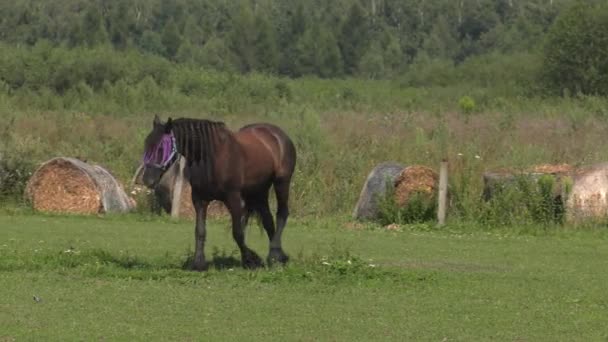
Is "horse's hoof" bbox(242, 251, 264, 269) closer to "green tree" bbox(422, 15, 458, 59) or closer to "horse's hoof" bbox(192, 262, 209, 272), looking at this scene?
"horse's hoof" bbox(192, 262, 209, 272)

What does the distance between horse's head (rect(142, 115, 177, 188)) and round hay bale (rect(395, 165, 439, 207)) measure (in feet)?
29.9

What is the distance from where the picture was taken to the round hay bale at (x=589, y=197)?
69.9 ft

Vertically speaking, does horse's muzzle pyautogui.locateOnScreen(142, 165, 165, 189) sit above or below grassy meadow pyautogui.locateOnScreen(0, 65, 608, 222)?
above

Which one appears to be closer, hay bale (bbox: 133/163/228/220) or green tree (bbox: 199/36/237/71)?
hay bale (bbox: 133/163/228/220)

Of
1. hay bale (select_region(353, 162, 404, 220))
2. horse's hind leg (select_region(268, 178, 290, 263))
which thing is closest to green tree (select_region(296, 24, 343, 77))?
hay bale (select_region(353, 162, 404, 220))

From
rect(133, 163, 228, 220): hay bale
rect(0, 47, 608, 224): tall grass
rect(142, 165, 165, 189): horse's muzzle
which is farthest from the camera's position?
rect(0, 47, 608, 224): tall grass

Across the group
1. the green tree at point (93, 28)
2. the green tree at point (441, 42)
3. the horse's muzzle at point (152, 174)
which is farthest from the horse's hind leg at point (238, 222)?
the green tree at point (441, 42)

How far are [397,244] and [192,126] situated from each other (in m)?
5.63

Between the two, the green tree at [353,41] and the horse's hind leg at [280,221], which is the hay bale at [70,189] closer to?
the horse's hind leg at [280,221]

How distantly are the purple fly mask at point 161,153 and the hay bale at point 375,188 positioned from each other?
9165 mm

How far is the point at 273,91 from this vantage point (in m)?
51.7

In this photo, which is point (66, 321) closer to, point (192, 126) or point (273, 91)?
point (192, 126)

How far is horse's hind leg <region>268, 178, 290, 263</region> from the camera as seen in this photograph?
50.4 feet

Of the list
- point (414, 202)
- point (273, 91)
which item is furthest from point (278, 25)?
point (414, 202)
